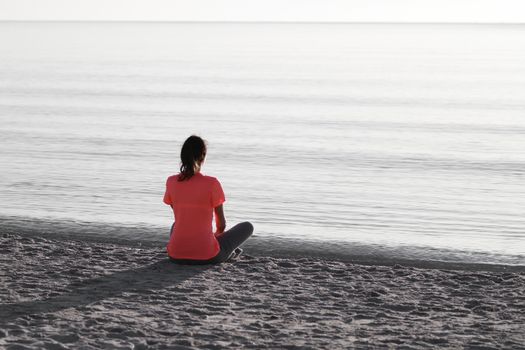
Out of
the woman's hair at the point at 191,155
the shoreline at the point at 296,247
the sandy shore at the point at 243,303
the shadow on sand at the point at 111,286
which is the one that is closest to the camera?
the sandy shore at the point at 243,303

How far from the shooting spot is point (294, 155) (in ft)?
66.5

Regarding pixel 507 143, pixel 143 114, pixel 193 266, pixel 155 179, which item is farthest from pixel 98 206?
pixel 143 114

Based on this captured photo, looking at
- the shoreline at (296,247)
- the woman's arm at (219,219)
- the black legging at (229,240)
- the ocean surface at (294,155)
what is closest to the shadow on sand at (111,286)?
the black legging at (229,240)

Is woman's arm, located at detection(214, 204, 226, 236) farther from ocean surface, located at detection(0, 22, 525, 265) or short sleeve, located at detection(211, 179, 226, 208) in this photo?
ocean surface, located at detection(0, 22, 525, 265)

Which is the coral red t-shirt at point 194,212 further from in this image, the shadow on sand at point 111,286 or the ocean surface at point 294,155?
the ocean surface at point 294,155

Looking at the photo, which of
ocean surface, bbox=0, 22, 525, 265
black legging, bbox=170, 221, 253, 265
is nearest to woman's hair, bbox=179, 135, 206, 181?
black legging, bbox=170, 221, 253, 265

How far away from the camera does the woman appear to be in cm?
806

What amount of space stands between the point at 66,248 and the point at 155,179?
7.38 meters

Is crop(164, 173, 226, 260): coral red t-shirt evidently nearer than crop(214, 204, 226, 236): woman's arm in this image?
Yes

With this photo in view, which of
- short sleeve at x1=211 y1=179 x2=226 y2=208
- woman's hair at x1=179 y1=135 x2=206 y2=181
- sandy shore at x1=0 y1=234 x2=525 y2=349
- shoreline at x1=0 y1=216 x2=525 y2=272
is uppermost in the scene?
woman's hair at x1=179 y1=135 x2=206 y2=181

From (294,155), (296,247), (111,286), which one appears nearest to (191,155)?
(111,286)

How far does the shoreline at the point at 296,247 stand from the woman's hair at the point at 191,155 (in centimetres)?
171

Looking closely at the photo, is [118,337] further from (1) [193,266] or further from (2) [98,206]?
(2) [98,206]

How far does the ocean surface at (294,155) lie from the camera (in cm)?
1289
